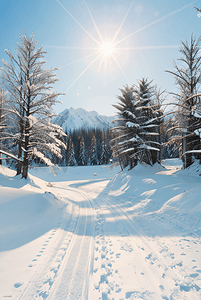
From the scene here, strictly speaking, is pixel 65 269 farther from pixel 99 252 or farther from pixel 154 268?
pixel 154 268

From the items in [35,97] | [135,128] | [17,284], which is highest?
[35,97]

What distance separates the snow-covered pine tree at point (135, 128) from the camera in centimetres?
1532

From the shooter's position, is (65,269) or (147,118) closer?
(65,269)

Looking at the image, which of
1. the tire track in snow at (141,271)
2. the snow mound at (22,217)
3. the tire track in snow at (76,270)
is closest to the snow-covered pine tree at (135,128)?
the snow mound at (22,217)

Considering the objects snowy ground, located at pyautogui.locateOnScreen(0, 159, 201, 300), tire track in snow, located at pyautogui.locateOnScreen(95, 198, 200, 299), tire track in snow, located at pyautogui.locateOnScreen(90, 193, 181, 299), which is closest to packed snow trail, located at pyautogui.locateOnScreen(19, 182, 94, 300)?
snowy ground, located at pyautogui.locateOnScreen(0, 159, 201, 300)

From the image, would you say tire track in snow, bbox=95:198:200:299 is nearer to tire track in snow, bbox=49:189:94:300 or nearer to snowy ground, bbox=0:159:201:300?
snowy ground, bbox=0:159:201:300

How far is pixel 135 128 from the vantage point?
1561 centimetres

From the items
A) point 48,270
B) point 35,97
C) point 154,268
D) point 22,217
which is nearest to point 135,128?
point 35,97

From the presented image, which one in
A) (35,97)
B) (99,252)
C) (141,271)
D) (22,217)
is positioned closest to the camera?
(141,271)

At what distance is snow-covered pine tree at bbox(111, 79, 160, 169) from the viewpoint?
15320mm

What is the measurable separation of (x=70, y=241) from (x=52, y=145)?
23.8 feet

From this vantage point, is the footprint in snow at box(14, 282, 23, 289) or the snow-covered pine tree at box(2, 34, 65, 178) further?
the snow-covered pine tree at box(2, 34, 65, 178)

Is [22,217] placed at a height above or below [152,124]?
below

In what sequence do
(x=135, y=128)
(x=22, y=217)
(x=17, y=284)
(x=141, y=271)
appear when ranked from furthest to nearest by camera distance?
(x=135, y=128) < (x=22, y=217) < (x=141, y=271) < (x=17, y=284)
